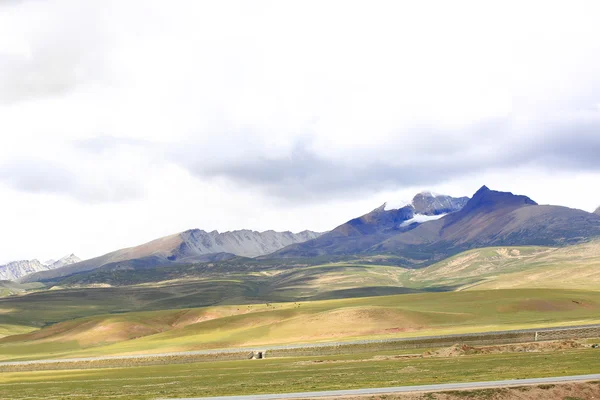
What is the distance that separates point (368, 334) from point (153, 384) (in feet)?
246

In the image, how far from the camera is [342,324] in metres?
144

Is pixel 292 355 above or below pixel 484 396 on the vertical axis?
below

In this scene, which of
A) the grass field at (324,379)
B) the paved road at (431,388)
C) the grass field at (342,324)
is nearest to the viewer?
the paved road at (431,388)

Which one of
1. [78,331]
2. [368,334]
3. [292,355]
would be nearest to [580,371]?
[292,355]

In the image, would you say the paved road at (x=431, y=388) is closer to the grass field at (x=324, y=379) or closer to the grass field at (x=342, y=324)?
the grass field at (x=324, y=379)

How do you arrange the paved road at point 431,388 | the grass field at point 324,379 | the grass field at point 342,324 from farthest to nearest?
the grass field at point 342,324 < the grass field at point 324,379 < the paved road at point 431,388

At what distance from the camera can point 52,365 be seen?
116250mm

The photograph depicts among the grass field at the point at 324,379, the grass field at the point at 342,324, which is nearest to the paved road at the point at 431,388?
the grass field at the point at 324,379

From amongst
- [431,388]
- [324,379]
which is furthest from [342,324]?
[431,388]

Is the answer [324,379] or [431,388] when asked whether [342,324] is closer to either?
[324,379]

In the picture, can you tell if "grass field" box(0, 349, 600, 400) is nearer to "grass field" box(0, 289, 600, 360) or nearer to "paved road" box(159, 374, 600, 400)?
"paved road" box(159, 374, 600, 400)

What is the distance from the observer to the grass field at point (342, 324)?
134 metres

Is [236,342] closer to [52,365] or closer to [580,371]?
[52,365]

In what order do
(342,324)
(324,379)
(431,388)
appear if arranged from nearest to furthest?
(431,388)
(324,379)
(342,324)
